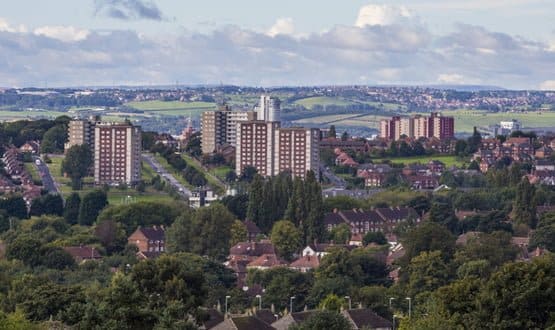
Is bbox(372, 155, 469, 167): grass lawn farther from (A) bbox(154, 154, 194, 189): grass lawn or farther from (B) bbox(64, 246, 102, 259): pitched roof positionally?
(B) bbox(64, 246, 102, 259): pitched roof

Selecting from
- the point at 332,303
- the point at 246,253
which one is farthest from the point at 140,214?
the point at 332,303

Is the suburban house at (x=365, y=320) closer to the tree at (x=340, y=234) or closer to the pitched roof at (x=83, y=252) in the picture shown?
the pitched roof at (x=83, y=252)

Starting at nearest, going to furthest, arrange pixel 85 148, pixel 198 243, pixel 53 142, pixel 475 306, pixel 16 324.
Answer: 1. pixel 16 324
2. pixel 475 306
3. pixel 198 243
4. pixel 85 148
5. pixel 53 142

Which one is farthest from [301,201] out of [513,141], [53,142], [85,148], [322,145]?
[513,141]

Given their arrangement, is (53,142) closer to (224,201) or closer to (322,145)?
(322,145)

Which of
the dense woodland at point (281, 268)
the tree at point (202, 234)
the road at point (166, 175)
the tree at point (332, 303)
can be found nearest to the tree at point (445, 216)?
the dense woodland at point (281, 268)

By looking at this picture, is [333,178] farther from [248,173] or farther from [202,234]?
[202,234]
